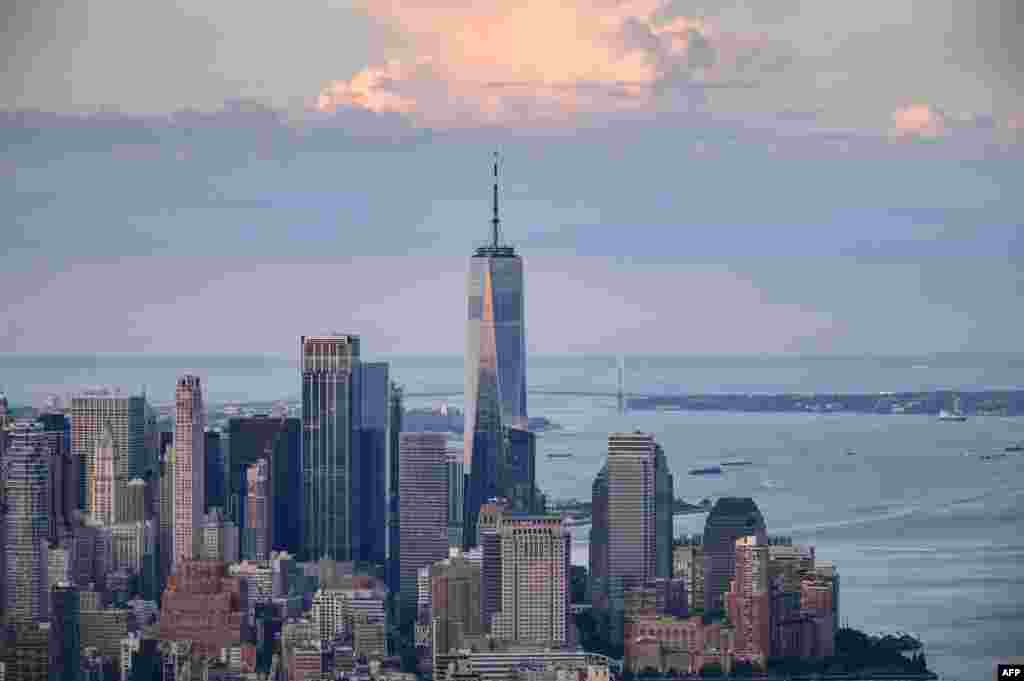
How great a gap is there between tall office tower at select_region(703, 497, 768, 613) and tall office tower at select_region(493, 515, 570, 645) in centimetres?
83

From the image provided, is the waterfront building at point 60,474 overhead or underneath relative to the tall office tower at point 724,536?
overhead

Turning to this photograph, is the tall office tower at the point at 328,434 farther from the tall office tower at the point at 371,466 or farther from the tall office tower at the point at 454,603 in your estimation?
the tall office tower at the point at 454,603

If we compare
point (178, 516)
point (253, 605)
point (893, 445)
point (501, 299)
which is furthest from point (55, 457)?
point (893, 445)

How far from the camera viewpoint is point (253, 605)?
600 inches

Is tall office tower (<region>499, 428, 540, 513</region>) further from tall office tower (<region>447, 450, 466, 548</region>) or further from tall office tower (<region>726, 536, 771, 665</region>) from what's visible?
tall office tower (<region>726, 536, 771, 665</region>)

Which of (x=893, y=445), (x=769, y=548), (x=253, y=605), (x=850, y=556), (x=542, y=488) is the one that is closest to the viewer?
(x=253, y=605)

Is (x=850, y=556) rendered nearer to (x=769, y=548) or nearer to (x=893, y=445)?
(x=769, y=548)

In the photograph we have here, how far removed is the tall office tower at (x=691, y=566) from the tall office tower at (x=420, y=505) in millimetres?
1325

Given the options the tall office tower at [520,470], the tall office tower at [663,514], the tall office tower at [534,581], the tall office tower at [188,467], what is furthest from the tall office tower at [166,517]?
the tall office tower at [663,514]

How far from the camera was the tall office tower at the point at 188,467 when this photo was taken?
17.0 m

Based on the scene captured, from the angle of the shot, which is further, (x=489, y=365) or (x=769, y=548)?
(x=489, y=365)

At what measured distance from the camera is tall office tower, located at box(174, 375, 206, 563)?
17.0 meters

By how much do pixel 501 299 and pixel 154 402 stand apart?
12.3ft

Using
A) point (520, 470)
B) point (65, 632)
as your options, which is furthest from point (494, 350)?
point (65, 632)
